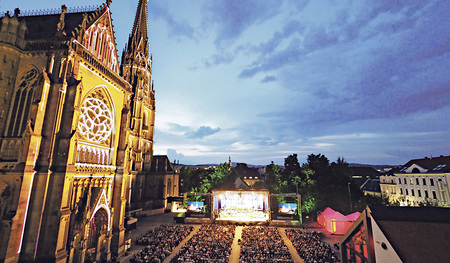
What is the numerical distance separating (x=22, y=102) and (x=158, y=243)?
746 inches

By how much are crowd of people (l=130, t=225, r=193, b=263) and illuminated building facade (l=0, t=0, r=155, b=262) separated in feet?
10.5

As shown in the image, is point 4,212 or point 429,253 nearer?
point 429,253

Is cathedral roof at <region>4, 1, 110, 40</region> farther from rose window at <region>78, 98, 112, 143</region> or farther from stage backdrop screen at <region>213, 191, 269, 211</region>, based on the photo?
stage backdrop screen at <region>213, 191, 269, 211</region>

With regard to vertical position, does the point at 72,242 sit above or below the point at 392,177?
below

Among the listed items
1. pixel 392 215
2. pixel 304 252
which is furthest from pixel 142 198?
pixel 392 215

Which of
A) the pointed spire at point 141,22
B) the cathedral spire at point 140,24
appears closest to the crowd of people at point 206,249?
the cathedral spire at point 140,24

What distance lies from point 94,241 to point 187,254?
31.9 feet

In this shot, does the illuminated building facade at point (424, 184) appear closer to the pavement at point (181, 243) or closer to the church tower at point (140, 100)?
the pavement at point (181, 243)

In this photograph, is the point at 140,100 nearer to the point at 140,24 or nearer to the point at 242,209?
the point at 140,24

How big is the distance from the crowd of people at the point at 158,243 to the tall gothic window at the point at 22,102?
1481 cm

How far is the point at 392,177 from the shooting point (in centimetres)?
4938

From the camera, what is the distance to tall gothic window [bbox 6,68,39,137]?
17.0 m

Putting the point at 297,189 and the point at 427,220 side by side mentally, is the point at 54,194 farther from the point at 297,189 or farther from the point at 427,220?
the point at 297,189

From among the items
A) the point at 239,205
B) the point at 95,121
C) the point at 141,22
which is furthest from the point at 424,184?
the point at 141,22
